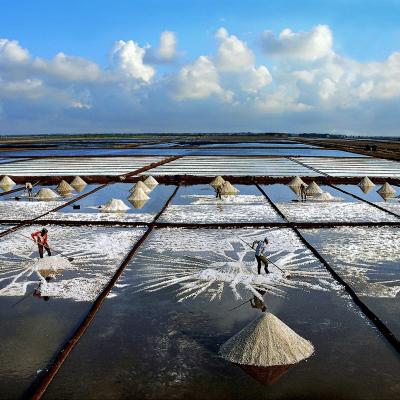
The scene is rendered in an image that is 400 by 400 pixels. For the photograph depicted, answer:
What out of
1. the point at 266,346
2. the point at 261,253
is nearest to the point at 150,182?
the point at 261,253

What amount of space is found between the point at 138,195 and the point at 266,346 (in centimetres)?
1068

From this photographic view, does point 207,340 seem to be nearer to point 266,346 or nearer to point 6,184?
point 266,346

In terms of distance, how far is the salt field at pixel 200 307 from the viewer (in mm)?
4148

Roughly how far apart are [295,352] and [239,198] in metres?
10.5

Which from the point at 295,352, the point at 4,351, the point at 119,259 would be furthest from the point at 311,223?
the point at 4,351

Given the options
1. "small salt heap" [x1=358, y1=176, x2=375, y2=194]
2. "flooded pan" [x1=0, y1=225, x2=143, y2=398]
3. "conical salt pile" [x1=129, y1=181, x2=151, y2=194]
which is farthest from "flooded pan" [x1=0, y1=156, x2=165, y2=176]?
"flooded pan" [x1=0, y1=225, x2=143, y2=398]

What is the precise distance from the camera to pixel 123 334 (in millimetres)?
5078

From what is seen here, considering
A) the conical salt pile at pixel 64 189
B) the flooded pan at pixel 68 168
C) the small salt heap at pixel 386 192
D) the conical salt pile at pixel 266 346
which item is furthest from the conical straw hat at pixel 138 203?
the conical salt pile at pixel 266 346

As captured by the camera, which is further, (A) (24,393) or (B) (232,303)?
(B) (232,303)

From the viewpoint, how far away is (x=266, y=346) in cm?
450

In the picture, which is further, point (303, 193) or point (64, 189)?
point (64, 189)

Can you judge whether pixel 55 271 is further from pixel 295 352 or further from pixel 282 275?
pixel 295 352

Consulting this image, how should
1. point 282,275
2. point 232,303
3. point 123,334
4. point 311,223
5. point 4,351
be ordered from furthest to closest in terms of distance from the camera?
1. point 311,223
2. point 282,275
3. point 232,303
4. point 123,334
5. point 4,351

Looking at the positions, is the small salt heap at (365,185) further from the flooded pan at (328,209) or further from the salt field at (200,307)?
the salt field at (200,307)
